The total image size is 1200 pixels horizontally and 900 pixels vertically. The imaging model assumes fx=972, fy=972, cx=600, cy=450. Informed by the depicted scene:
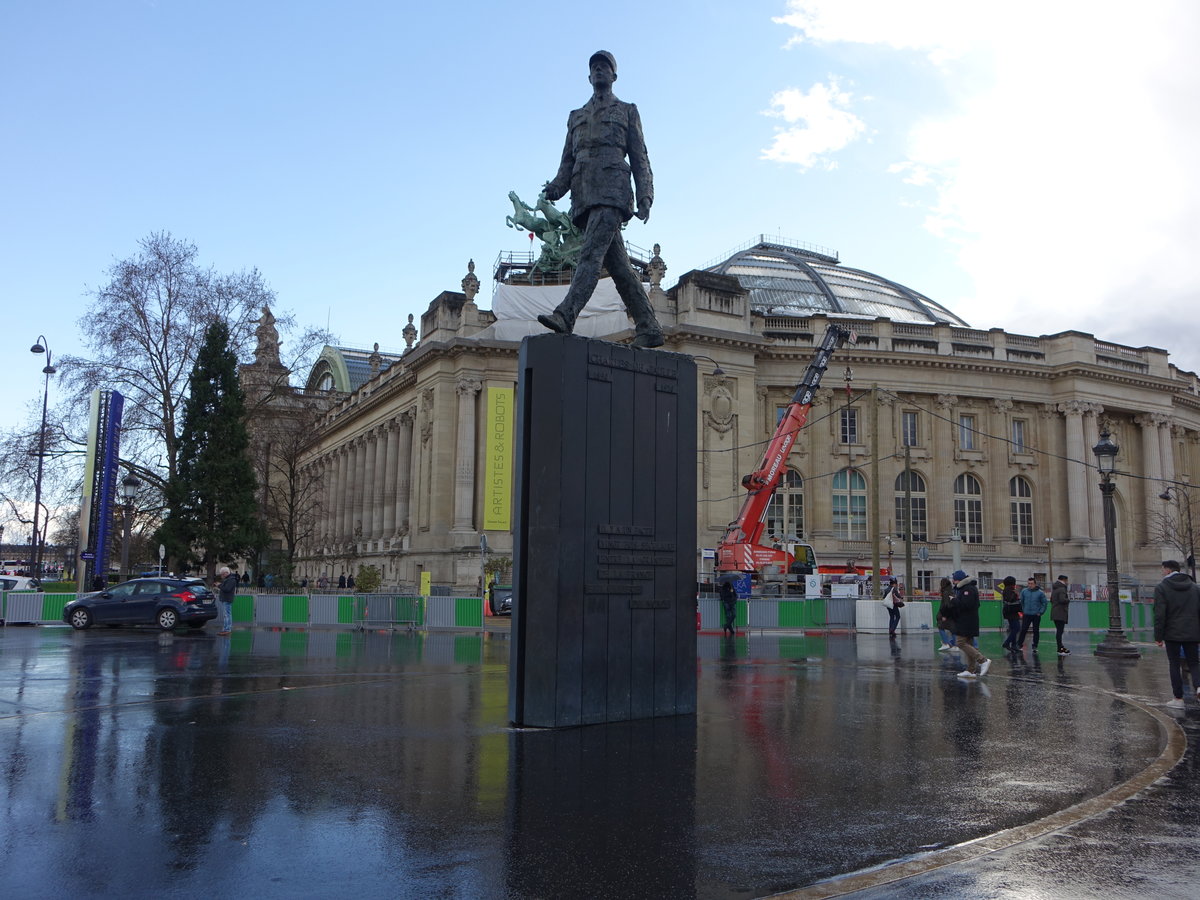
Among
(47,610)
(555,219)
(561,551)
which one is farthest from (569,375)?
(555,219)

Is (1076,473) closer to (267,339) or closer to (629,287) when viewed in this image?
(267,339)

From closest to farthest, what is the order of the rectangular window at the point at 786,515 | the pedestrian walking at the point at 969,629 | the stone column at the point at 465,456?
the pedestrian walking at the point at 969,629
the stone column at the point at 465,456
the rectangular window at the point at 786,515

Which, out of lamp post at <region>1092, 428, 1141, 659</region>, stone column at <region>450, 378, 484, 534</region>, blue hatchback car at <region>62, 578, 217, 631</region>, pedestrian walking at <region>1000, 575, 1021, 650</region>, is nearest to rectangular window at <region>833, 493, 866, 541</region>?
stone column at <region>450, 378, 484, 534</region>

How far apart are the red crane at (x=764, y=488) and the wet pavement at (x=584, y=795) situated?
2594 cm

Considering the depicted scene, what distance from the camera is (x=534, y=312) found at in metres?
55.4

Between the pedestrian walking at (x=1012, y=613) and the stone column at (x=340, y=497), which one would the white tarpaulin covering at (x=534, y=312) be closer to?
the stone column at (x=340, y=497)

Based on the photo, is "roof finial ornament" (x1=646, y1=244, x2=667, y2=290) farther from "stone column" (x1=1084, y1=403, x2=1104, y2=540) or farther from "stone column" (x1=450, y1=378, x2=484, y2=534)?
"stone column" (x1=1084, y1=403, x2=1104, y2=540)

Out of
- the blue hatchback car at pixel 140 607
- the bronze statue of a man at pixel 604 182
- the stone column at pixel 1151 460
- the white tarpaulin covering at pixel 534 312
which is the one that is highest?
the white tarpaulin covering at pixel 534 312

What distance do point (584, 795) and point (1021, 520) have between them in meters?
56.3

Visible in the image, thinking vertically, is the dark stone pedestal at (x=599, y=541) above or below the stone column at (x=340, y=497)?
below

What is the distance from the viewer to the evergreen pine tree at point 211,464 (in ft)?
126

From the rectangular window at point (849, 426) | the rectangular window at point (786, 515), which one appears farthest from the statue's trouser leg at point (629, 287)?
the rectangular window at point (849, 426)

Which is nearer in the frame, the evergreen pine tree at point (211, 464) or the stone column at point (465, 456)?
the evergreen pine tree at point (211, 464)

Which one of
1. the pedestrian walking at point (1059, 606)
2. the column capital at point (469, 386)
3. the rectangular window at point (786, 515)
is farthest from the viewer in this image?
the rectangular window at point (786, 515)
